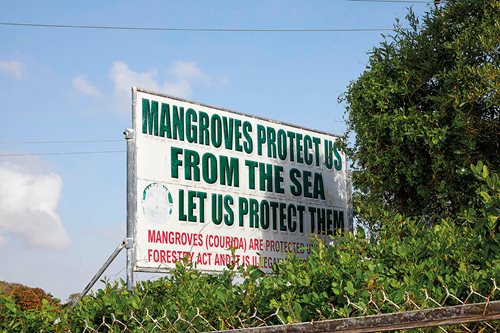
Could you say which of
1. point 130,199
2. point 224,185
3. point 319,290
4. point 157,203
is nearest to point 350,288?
point 319,290

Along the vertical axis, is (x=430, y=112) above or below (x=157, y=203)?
above

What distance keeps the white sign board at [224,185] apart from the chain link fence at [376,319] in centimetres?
525

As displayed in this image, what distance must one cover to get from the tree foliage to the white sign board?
72.6 inches

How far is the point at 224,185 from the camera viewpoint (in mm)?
14414

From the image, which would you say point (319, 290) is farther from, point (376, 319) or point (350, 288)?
point (376, 319)

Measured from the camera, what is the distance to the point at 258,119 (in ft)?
50.5

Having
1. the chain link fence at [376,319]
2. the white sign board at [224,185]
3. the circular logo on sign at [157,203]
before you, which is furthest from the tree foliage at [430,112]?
the chain link fence at [376,319]

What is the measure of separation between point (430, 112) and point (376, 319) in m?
14.6

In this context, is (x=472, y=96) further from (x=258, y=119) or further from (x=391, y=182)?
(x=258, y=119)

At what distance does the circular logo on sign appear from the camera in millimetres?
12891

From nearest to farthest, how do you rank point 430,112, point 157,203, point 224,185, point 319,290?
point 319,290 < point 157,203 < point 224,185 < point 430,112

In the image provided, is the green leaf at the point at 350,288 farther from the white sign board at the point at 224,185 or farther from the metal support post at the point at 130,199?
the metal support post at the point at 130,199

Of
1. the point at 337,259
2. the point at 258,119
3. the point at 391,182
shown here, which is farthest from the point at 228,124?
the point at 337,259

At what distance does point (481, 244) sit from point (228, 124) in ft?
27.8
